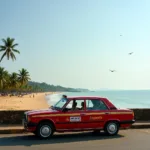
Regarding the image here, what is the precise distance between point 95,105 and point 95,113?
366mm

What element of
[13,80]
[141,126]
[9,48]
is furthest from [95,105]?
[13,80]

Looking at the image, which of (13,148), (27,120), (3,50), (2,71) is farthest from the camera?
(2,71)

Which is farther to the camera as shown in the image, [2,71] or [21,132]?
[2,71]

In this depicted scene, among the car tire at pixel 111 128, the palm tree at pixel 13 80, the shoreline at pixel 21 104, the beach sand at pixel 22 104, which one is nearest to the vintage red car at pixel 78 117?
the car tire at pixel 111 128

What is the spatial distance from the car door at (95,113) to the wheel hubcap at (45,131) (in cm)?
138

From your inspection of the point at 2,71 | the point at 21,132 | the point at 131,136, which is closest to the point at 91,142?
the point at 131,136

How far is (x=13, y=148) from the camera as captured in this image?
9531 millimetres

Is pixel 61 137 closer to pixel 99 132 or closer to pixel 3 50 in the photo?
pixel 99 132

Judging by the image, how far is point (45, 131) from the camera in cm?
1130

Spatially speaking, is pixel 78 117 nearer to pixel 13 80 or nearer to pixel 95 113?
pixel 95 113

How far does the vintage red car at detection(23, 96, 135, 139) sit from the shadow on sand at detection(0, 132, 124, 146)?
275mm

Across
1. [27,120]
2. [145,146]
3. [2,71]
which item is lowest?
[145,146]

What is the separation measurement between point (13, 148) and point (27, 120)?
1875 mm

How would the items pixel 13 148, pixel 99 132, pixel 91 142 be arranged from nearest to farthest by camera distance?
pixel 13 148 < pixel 91 142 < pixel 99 132
